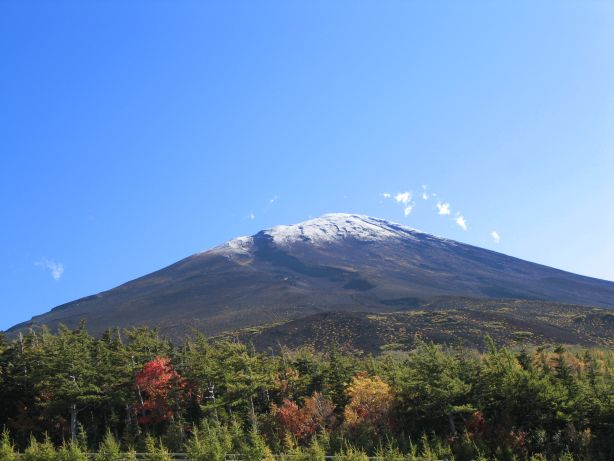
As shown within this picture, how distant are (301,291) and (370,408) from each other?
114 m

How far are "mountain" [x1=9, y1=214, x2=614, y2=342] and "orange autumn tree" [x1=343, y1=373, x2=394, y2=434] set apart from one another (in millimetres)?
71504

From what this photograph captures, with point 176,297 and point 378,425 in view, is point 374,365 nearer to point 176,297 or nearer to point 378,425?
point 378,425

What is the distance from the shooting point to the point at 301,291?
492 ft

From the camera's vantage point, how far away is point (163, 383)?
37.1m

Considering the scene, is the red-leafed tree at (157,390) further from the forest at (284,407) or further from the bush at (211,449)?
the bush at (211,449)

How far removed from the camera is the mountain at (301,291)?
12644 cm

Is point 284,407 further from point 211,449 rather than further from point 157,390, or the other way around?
point 211,449

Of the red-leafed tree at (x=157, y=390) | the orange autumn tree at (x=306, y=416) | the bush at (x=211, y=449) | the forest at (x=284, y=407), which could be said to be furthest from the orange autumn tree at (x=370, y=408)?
the red-leafed tree at (x=157, y=390)

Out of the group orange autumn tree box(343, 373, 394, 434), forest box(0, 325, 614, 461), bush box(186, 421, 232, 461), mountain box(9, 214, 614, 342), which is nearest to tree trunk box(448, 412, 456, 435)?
forest box(0, 325, 614, 461)

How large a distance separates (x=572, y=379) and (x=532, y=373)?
9.39ft

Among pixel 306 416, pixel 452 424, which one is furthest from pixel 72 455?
pixel 452 424

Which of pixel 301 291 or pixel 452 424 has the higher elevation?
pixel 301 291

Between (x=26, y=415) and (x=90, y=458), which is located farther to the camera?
(x=26, y=415)

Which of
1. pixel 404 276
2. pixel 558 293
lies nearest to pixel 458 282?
pixel 404 276
